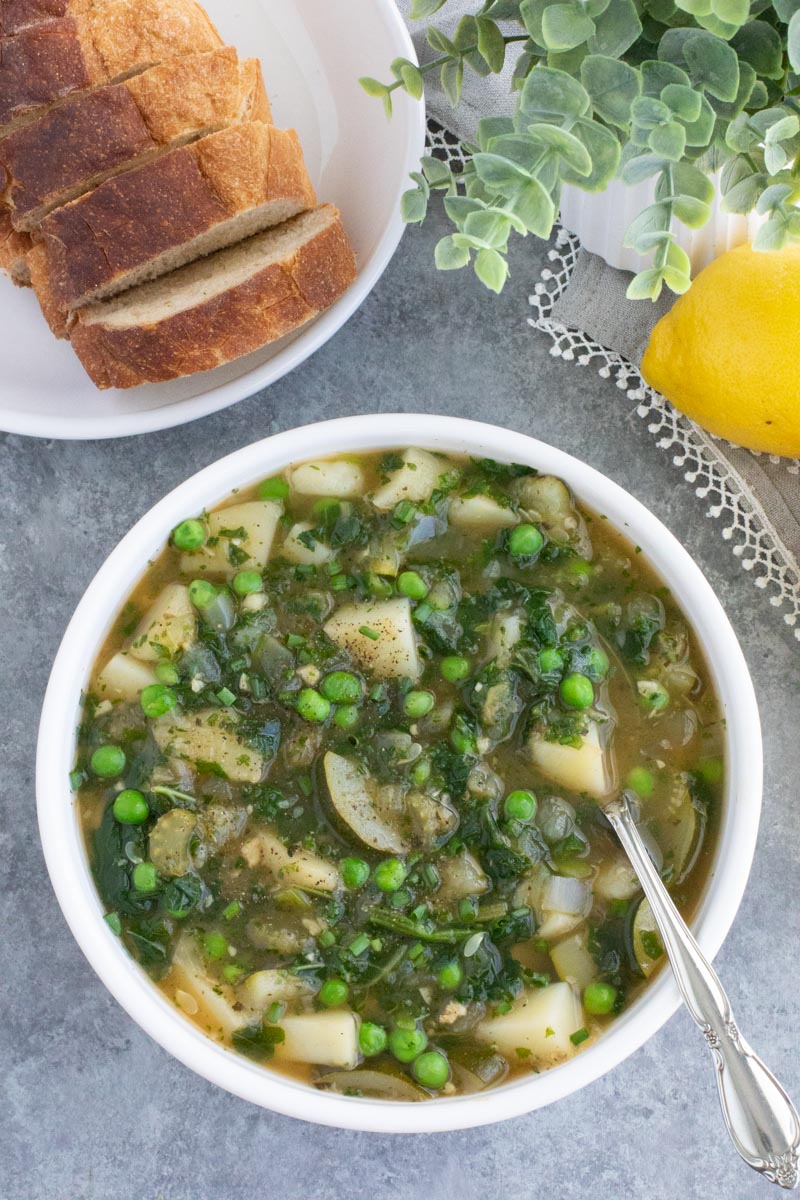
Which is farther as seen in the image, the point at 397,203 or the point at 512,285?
the point at 512,285

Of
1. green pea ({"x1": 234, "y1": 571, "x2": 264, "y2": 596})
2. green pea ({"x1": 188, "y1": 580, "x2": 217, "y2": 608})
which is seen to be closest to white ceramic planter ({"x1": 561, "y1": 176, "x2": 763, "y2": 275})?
green pea ({"x1": 234, "y1": 571, "x2": 264, "y2": 596})

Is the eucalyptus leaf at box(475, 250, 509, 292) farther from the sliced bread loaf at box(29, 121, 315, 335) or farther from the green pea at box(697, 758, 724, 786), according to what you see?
the green pea at box(697, 758, 724, 786)

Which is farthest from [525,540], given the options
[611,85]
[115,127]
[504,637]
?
[115,127]

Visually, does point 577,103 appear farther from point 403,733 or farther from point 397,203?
point 403,733

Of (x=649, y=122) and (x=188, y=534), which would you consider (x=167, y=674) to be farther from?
(x=649, y=122)

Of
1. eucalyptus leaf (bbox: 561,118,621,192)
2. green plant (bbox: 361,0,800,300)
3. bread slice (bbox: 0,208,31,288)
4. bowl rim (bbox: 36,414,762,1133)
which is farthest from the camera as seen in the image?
bread slice (bbox: 0,208,31,288)

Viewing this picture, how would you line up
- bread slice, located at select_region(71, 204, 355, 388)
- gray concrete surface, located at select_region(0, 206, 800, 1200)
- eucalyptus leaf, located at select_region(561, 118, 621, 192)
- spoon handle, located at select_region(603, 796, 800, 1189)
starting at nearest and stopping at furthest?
eucalyptus leaf, located at select_region(561, 118, 621, 192) < spoon handle, located at select_region(603, 796, 800, 1189) < bread slice, located at select_region(71, 204, 355, 388) < gray concrete surface, located at select_region(0, 206, 800, 1200)

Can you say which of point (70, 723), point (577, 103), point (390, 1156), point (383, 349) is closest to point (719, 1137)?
point (390, 1156)

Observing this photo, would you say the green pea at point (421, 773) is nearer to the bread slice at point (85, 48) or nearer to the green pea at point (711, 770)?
the green pea at point (711, 770)
